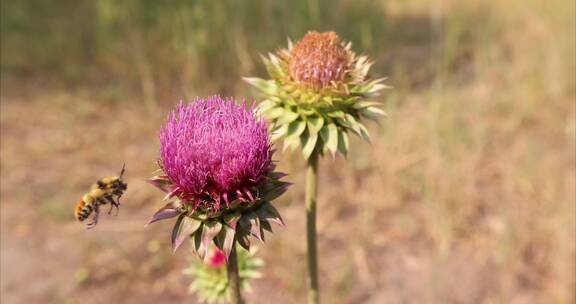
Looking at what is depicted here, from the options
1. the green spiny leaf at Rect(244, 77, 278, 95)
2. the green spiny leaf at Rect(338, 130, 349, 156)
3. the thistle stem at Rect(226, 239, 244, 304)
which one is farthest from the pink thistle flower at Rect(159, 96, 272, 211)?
the green spiny leaf at Rect(244, 77, 278, 95)

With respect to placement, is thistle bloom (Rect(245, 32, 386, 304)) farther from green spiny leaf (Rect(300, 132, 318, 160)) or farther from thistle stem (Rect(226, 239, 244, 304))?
thistle stem (Rect(226, 239, 244, 304))

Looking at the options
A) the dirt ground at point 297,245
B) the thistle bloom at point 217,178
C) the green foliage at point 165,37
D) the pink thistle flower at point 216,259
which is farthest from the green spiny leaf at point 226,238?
the green foliage at point 165,37

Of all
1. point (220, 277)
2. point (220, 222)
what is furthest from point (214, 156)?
point (220, 277)

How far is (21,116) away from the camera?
6637 mm

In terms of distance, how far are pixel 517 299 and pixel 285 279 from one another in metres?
1.84

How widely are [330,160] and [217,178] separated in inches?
166

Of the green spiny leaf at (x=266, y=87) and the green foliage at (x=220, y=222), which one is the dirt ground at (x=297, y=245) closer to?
the green spiny leaf at (x=266, y=87)

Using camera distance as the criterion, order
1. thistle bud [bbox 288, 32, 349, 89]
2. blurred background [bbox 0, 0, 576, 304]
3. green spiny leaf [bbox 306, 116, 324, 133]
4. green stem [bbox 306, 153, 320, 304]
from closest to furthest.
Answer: green stem [bbox 306, 153, 320, 304]
green spiny leaf [bbox 306, 116, 324, 133]
thistle bud [bbox 288, 32, 349, 89]
blurred background [bbox 0, 0, 576, 304]

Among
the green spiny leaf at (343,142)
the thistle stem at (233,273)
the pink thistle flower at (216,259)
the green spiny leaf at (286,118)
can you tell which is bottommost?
the thistle stem at (233,273)

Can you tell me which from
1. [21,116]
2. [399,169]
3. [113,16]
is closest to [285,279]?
[399,169]

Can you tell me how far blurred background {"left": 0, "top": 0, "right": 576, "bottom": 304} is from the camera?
470 centimetres

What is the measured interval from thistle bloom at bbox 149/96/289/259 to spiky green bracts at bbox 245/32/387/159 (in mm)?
375

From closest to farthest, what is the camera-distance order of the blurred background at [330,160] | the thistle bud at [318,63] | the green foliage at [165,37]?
1. the thistle bud at [318,63]
2. the blurred background at [330,160]
3. the green foliage at [165,37]

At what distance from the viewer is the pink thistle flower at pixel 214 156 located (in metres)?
1.92
